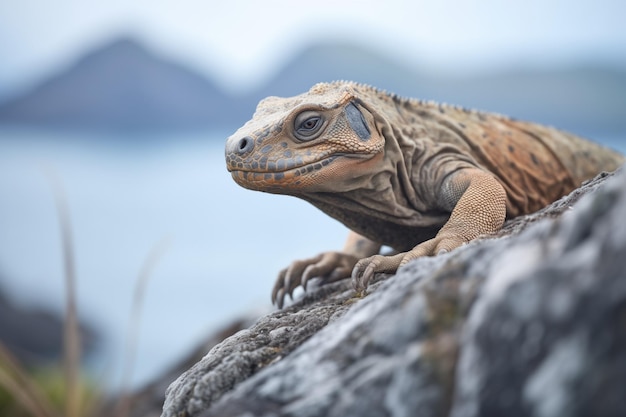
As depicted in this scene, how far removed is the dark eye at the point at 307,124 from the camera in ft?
13.6

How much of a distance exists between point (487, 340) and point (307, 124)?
2.52 m

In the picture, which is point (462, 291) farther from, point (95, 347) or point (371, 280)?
point (95, 347)

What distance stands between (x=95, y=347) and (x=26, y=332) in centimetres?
138

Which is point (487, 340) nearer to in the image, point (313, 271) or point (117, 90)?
point (313, 271)

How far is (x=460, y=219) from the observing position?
405 centimetres

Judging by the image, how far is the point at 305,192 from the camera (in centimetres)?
424

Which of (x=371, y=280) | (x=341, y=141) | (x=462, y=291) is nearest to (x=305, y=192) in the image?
(x=341, y=141)

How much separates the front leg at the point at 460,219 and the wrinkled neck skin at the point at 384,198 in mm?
213

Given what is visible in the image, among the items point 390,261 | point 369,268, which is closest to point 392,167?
point 390,261

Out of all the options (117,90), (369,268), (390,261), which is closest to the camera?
(369,268)

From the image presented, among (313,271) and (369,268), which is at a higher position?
(313,271)

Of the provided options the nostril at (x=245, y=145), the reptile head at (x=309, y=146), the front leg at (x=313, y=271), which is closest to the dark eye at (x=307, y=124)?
the reptile head at (x=309, y=146)

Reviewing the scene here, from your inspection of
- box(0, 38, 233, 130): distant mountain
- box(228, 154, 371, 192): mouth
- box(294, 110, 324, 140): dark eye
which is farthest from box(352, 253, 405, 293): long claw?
box(0, 38, 233, 130): distant mountain

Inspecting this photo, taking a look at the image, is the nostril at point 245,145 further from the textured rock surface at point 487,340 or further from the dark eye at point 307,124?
the textured rock surface at point 487,340
